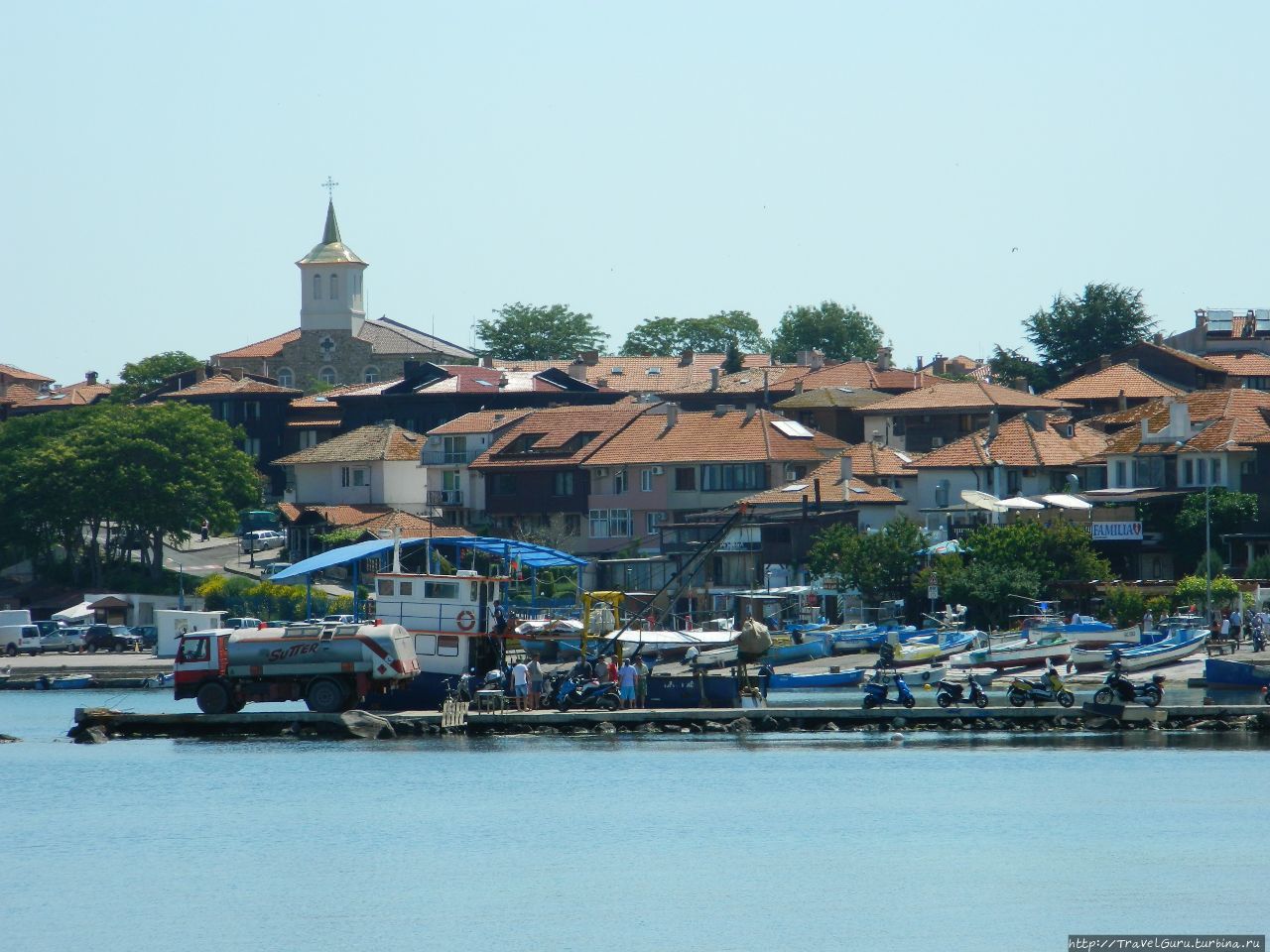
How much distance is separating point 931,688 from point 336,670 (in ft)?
70.0

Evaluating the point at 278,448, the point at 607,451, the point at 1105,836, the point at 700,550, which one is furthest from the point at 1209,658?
the point at 278,448

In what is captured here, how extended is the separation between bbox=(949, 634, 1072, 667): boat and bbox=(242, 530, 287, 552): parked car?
166 ft

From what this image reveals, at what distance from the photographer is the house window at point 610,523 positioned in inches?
3991

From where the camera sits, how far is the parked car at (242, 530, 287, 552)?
11048cm

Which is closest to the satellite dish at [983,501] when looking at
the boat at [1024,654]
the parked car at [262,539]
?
the boat at [1024,654]

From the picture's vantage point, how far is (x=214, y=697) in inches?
2044

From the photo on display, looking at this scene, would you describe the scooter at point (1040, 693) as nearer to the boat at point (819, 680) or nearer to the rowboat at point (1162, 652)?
the rowboat at point (1162, 652)

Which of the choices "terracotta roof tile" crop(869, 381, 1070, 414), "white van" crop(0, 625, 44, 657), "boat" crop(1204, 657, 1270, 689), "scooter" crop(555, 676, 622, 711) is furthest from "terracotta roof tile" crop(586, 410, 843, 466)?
"scooter" crop(555, 676, 622, 711)

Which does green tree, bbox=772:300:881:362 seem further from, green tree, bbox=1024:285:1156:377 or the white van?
the white van

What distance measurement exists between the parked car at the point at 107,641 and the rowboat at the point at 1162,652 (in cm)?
4158

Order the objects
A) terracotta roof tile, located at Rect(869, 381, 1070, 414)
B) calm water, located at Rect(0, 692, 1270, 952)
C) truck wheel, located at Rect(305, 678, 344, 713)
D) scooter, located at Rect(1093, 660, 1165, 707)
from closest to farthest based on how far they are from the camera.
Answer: calm water, located at Rect(0, 692, 1270, 952), scooter, located at Rect(1093, 660, 1165, 707), truck wheel, located at Rect(305, 678, 344, 713), terracotta roof tile, located at Rect(869, 381, 1070, 414)

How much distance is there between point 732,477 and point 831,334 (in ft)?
233

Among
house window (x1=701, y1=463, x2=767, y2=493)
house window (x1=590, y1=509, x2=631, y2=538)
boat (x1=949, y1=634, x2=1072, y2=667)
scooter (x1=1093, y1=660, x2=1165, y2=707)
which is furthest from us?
house window (x1=590, y1=509, x2=631, y2=538)

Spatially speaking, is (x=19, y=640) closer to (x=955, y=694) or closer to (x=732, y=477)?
(x=732, y=477)
